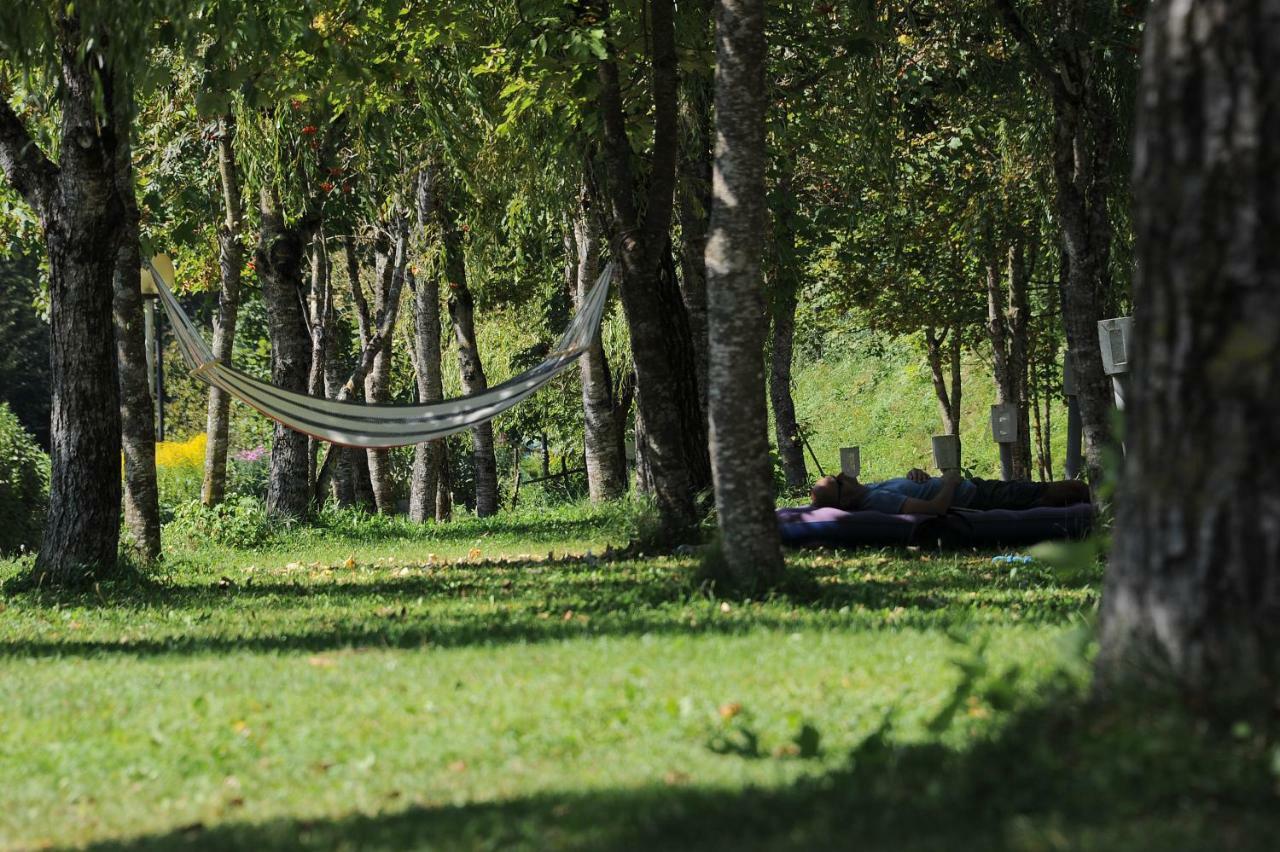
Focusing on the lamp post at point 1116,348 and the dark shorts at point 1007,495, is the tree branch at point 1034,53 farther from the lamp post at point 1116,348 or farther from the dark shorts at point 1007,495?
the dark shorts at point 1007,495

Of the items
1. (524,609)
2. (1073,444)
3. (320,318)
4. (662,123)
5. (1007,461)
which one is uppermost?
(320,318)

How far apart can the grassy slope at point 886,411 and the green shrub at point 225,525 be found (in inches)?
941

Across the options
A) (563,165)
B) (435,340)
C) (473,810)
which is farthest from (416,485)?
(473,810)

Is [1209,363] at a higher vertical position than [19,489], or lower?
lower

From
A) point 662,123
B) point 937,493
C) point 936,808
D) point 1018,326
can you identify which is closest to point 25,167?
point 662,123

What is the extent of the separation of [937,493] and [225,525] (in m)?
7.63

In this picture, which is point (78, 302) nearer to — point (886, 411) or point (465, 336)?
point (465, 336)

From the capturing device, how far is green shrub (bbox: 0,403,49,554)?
1834 centimetres

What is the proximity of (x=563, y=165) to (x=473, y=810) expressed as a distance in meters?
9.64

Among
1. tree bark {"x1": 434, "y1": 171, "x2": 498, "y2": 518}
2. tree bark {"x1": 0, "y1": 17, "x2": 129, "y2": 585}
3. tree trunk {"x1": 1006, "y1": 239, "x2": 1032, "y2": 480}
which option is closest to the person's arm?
tree bark {"x1": 0, "y1": 17, "x2": 129, "y2": 585}

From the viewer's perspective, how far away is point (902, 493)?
12.0 meters

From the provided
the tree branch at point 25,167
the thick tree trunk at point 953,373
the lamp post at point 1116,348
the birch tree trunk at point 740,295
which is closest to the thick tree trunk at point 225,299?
the tree branch at point 25,167

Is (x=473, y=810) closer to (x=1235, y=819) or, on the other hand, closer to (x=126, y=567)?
(x=1235, y=819)

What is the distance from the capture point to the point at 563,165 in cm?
1301
